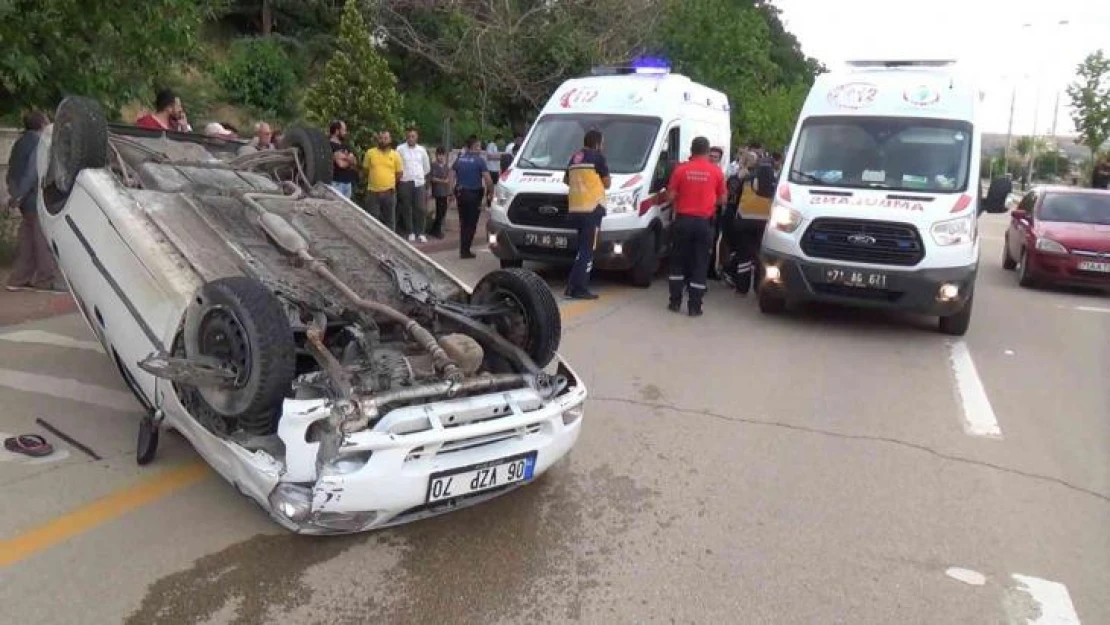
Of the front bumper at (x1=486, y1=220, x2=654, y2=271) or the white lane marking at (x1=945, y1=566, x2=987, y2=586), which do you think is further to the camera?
the front bumper at (x1=486, y1=220, x2=654, y2=271)

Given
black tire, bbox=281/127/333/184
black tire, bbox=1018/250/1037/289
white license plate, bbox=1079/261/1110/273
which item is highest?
black tire, bbox=281/127/333/184

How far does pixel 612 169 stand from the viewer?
10.8m

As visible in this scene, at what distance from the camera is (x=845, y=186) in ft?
28.9

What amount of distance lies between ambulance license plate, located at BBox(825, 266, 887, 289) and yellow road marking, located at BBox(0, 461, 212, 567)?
5.90 m

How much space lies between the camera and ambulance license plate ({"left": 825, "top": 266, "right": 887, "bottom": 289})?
8219mm

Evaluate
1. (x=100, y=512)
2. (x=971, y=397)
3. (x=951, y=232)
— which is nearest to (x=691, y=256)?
(x=951, y=232)

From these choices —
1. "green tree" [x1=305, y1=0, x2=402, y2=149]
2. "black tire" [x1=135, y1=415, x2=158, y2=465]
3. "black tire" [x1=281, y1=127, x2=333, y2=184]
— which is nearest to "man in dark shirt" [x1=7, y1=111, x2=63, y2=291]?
"black tire" [x1=281, y1=127, x2=333, y2=184]

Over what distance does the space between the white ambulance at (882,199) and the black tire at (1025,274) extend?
412 centimetres

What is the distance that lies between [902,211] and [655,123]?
3670 millimetres

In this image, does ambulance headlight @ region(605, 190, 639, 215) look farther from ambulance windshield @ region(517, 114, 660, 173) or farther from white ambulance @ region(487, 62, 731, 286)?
ambulance windshield @ region(517, 114, 660, 173)

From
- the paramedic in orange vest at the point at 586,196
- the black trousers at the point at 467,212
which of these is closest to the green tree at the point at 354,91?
the black trousers at the point at 467,212

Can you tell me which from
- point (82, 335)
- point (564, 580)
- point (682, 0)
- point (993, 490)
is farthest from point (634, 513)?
point (682, 0)

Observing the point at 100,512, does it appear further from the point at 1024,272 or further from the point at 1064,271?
the point at 1024,272

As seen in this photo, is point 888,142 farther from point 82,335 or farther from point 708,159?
point 82,335
